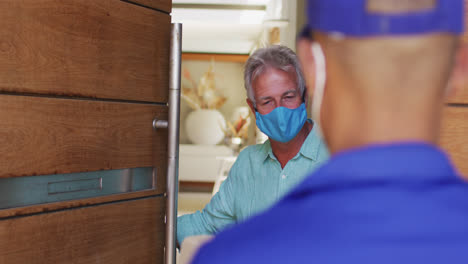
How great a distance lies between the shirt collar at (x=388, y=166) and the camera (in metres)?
0.45

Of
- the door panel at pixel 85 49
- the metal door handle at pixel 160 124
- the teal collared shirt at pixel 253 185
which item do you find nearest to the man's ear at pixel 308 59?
the door panel at pixel 85 49

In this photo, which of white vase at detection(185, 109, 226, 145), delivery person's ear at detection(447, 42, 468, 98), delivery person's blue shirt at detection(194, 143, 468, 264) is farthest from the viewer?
white vase at detection(185, 109, 226, 145)

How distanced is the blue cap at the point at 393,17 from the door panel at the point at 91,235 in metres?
0.89

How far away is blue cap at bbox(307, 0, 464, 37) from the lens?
0.46 meters

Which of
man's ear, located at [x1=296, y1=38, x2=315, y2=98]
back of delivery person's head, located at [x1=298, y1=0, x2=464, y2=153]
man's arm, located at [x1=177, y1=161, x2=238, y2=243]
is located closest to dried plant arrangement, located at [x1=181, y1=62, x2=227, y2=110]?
man's arm, located at [x1=177, y1=161, x2=238, y2=243]

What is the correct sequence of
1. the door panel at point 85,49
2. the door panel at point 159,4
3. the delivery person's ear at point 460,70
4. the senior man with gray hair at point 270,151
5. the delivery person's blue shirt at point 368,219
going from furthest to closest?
the senior man with gray hair at point 270,151
the door panel at point 159,4
the door panel at point 85,49
the delivery person's ear at point 460,70
the delivery person's blue shirt at point 368,219

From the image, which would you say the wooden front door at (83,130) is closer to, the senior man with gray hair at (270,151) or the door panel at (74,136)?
the door panel at (74,136)

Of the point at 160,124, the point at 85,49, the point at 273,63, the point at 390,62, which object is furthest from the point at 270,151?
the point at 390,62

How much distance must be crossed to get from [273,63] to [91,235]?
2.36ft

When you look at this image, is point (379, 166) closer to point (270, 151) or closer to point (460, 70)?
point (460, 70)

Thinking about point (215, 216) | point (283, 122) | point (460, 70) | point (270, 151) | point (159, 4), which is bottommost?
point (215, 216)

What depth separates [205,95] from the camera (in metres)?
7.32

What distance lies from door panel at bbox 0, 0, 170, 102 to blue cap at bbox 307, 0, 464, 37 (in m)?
0.83

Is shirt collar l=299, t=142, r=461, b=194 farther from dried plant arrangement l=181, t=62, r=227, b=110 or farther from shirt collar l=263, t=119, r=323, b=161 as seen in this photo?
dried plant arrangement l=181, t=62, r=227, b=110
